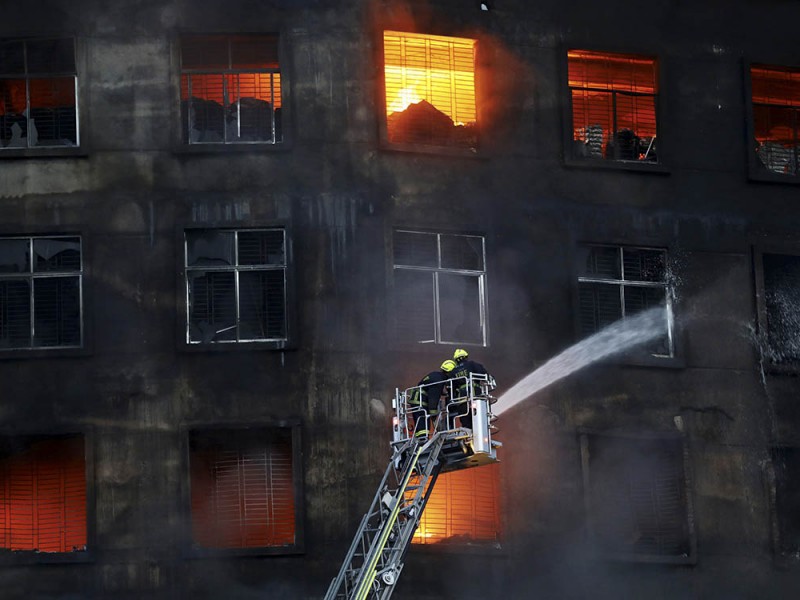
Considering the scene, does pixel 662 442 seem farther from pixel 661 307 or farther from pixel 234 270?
pixel 234 270

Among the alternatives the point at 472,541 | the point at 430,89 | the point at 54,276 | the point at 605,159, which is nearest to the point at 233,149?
the point at 54,276

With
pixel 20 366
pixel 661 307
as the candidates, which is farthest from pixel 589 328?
pixel 20 366

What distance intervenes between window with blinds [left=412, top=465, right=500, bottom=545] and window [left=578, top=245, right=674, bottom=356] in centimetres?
403

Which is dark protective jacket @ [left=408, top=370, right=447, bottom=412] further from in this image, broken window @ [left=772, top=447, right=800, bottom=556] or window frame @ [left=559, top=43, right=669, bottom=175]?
broken window @ [left=772, top=447, right=800, bottom=556]

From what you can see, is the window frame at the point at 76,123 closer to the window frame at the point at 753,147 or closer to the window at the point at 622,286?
the window at the point at 622,286

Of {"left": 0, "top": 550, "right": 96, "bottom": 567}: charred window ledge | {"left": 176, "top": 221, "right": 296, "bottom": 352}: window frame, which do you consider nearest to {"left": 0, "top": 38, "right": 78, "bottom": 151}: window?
{"left": 176, "top": 221, "right": 296, "bottom": 352}: window frame

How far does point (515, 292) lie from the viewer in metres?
43.4

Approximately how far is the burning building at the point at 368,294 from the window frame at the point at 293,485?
54mm

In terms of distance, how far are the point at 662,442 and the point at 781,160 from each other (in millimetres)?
7432

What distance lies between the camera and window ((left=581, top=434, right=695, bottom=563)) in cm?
4306

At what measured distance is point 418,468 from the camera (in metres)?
37.1

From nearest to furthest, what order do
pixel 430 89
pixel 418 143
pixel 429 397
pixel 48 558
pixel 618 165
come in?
pixel 429 397, pixel 48 558, pixel 418 143, pixel 430 89, pixel 618 165

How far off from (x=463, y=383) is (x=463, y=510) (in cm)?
635

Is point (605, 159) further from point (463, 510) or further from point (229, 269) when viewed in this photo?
point (229, 269)
